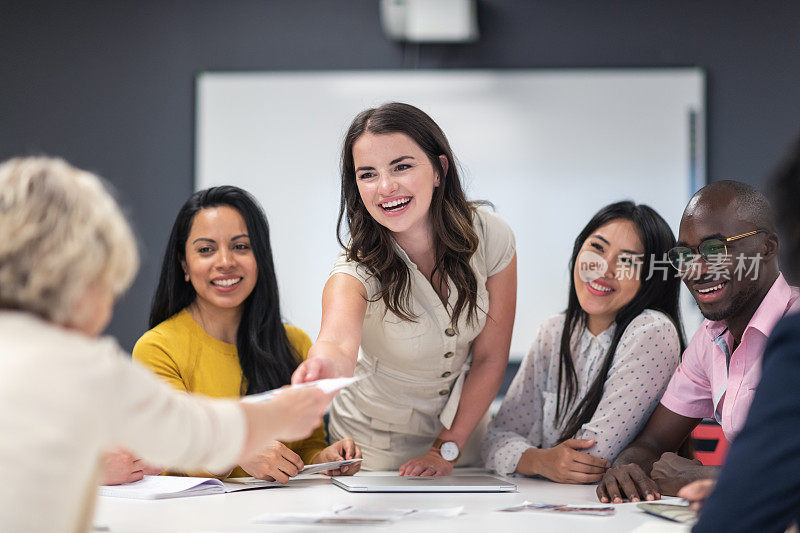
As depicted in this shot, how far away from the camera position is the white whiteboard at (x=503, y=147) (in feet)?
14.9

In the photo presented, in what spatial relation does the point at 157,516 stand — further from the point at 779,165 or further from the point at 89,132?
the point at 89,132

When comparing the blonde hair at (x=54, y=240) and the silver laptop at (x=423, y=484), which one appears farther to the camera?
the silver laptop at (x=423, y=484)

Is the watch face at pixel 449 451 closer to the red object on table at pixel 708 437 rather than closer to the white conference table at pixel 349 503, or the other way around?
the white conference table at pixel 349 503

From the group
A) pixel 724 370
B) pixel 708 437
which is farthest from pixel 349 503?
pixel 708 437

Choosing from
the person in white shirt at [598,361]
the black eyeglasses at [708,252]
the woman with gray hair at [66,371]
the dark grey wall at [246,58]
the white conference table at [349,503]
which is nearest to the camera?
the woman with gray hair at [66,371]

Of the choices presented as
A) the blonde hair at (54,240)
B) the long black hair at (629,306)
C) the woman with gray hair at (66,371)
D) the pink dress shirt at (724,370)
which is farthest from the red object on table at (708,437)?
the blonde hair at (54,240)

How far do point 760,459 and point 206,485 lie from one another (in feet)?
4.16

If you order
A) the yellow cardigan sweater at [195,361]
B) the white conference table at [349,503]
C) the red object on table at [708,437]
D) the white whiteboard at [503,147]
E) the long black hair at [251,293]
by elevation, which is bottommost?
the red object on table at [708,437]

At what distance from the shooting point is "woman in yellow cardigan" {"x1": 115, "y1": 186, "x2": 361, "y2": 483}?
2268mm

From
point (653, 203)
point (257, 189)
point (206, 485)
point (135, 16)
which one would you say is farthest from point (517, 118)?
point (206, 485)

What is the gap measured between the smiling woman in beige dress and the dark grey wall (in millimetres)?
2545

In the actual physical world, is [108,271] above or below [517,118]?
below

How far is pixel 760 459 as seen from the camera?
41.2 inches

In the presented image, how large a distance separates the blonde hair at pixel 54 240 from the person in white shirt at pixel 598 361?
1378 mm
